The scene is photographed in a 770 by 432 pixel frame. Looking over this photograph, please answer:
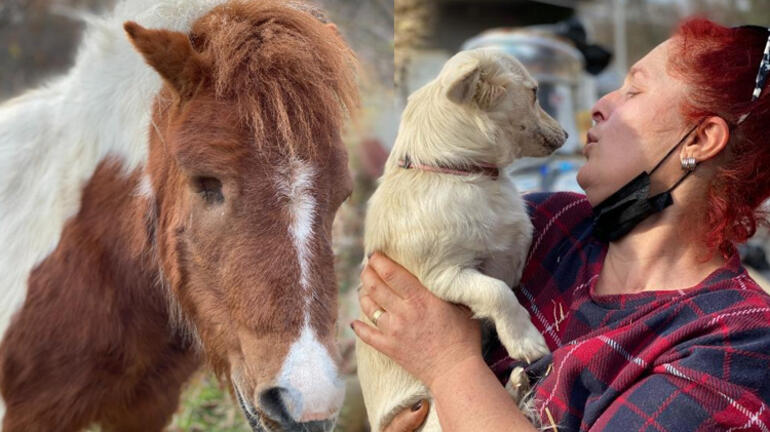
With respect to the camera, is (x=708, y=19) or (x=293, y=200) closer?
(x=293, y=200)

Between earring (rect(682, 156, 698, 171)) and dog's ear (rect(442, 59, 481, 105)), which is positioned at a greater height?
dog's ear (rect(442, 59, 481, 105))

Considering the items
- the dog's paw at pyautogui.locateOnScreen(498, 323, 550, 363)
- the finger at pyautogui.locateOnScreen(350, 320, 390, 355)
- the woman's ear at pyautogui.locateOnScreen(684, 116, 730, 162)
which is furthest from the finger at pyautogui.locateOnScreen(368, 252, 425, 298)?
the woman's ear at pyautogui.locateOnScreen(684, 116, 730, 162)

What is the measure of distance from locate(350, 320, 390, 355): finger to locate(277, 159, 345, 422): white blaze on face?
0.70 feet

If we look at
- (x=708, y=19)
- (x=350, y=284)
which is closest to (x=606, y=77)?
(x=350, y=284)

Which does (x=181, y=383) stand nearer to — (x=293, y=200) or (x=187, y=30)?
(x=293, y=200)

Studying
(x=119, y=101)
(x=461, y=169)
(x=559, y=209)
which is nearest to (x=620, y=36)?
(x=559, y=209)

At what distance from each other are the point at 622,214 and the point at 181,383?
1.49 metres

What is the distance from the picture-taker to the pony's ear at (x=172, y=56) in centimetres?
170

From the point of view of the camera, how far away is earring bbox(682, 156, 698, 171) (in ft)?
5.75

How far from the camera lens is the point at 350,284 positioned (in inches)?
205

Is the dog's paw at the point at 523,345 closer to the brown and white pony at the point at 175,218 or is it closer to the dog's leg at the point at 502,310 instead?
the dog's leg at the point at 502,310

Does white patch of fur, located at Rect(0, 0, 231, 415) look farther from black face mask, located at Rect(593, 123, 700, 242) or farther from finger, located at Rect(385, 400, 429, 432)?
black face mask, located at Rect(593, 123, 700, 242)

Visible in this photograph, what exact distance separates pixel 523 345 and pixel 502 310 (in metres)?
0.10

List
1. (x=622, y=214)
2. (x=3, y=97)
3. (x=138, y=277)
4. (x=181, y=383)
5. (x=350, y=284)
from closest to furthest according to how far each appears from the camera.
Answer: (x=622, y=214) → (x=138, y=277) → (x=181, y=383) → (x=350, y=284) → (x=3, y=97)
